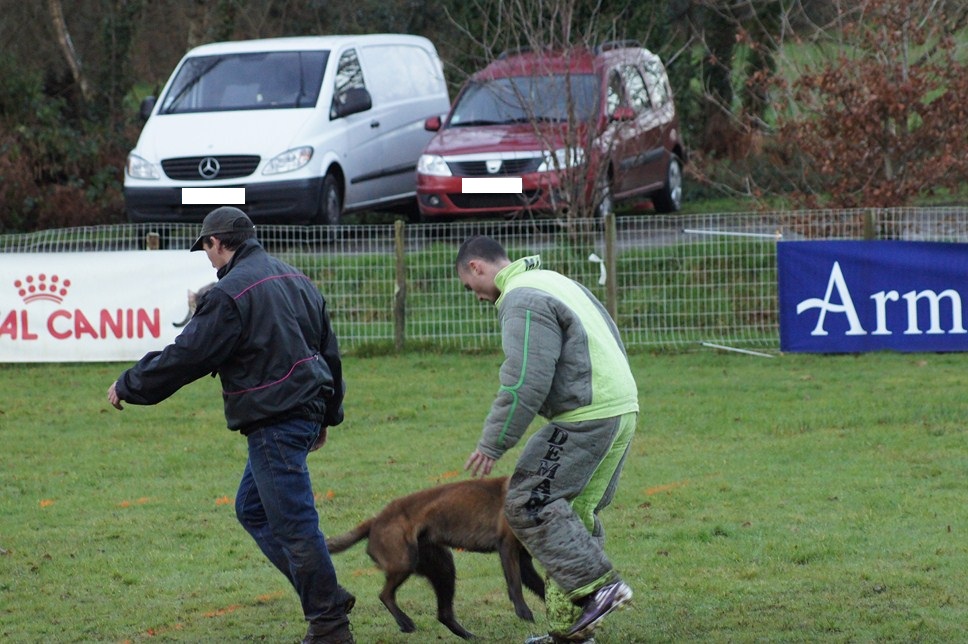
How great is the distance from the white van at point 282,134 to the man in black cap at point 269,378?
9.01 metres

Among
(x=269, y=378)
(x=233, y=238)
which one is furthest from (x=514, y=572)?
(x=233, y=238)

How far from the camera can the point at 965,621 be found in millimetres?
6043

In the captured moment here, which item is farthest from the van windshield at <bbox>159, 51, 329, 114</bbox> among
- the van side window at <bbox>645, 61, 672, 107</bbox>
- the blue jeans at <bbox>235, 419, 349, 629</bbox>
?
the blue jeans at <bbox>235, 419, 349, 629</bbox>

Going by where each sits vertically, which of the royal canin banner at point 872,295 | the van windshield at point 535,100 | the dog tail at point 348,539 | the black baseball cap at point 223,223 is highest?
the van windshield at point 535,100

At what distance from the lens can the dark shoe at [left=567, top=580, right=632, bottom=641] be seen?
557cm

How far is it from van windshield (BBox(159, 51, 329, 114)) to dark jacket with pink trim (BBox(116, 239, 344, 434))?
1077cm

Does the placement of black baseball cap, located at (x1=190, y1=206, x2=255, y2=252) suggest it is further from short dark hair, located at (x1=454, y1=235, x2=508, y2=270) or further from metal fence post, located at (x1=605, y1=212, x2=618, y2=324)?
metal fence post, located at (x1=605, y1=212, x2=618, y2=324)

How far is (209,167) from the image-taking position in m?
15.8

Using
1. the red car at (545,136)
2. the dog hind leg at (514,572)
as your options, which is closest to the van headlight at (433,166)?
the red car at (545,136)

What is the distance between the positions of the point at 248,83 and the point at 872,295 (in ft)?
25.7

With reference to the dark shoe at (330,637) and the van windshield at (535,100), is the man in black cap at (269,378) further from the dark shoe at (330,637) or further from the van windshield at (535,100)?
the van windshield at (535,100)

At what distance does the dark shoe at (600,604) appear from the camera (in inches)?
219

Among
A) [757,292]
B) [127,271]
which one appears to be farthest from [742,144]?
[127,271]

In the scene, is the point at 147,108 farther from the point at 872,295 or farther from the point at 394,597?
the point at 394,597
